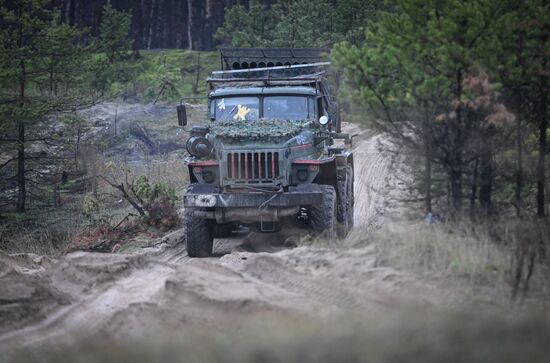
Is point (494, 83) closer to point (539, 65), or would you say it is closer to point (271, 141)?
point (539, 65)

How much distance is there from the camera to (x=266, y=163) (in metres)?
11.5

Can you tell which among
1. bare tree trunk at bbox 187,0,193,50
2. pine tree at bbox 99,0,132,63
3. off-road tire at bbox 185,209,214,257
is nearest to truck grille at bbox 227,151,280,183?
off-road tire at bbox 185,209,214,257

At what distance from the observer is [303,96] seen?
13.0 m

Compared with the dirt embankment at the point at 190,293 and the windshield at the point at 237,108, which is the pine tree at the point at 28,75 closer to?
the windshield at the point at 237,108

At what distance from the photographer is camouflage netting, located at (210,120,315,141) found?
1149cm

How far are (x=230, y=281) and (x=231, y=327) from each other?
149 centimetres

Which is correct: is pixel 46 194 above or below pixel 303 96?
below

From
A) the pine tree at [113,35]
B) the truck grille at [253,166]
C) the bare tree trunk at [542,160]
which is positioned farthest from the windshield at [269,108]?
the pine tree at [113,35]

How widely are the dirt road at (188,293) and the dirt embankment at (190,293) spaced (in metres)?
0.01

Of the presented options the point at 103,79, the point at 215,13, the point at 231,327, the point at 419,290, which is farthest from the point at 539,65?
the point at 215,13

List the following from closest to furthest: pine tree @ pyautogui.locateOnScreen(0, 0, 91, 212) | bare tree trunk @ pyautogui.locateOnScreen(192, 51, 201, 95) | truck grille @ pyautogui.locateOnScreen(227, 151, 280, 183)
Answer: truck grille @ pyautogui.locateOnScreen(227, 151, 280, 183), pine tree @ pyautogui.locateOnScreen(0, 0, 91, 212), bare tree trunk @ pyautogui.locateOnScreen(192, 51, 201, 95)

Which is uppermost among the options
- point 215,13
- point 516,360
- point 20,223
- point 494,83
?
point 215,13

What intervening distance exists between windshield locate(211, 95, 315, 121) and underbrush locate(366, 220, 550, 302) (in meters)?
4.07

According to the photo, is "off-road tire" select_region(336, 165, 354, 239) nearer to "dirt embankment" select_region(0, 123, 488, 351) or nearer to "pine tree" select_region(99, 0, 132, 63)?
"dirt embankment" select_region(0, 123, 488, 351)
